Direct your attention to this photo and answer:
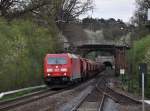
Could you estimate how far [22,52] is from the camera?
42.1 m

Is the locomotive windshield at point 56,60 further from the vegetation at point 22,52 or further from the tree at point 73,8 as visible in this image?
the tree at point 73,8

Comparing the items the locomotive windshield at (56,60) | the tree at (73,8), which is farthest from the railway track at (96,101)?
the tree at (73,8)

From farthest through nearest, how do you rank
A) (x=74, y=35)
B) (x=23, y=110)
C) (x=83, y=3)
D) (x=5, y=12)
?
(x=74, y=35), (x=83, y=3), (x=5, y=12), (x=23, y=110)

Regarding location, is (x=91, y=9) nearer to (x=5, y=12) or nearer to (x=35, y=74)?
(x=5, y=12)

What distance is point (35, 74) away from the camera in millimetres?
46250

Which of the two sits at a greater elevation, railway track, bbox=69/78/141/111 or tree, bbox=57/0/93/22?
tree, bbox=57/0/93/22

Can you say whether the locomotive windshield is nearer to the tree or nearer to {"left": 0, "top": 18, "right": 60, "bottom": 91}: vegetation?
{"left": 0, "top": 18, "right": 60, "bottom": 91}: vegetation

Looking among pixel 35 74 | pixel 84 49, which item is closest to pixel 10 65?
pixel 35 74

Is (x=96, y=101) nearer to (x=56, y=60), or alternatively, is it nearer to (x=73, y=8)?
(x=56, y=60)

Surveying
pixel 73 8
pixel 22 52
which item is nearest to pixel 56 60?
pixel 22 52

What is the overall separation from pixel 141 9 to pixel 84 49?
17767 mm

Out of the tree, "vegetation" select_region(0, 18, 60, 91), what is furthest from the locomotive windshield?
the tree

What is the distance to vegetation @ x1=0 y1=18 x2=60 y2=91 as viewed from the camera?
3691 cm

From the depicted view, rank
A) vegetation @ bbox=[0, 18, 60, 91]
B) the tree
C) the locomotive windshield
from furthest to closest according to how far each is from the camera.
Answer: the tree < the locomotive windshield < vegetation @ bbox=[0, 18, 60, 91]
